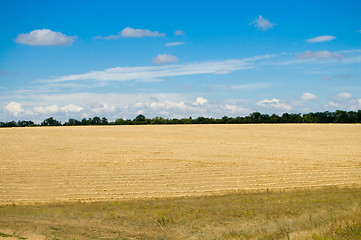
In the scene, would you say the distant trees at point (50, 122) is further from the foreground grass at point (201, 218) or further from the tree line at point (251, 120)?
the foreground grass at point (201, 218)

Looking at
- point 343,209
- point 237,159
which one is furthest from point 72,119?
point 343,209

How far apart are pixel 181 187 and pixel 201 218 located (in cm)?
819

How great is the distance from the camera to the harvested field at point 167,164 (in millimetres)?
23578

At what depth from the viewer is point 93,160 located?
106 feet

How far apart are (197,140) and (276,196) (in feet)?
82.0

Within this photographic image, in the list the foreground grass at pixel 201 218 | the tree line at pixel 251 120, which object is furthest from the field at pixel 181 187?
the tree line at pixel 251 120

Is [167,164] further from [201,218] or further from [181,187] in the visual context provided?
[201,218]

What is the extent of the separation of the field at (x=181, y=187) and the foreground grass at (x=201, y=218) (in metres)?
0.05

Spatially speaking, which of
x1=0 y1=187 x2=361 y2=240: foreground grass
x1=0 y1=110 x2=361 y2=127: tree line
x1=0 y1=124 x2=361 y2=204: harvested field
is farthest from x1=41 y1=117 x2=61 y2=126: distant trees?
x1=0 y1=187 x2=361 y2=240: foreground grass

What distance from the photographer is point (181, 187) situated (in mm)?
23766

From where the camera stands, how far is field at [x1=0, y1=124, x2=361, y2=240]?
45.1 ft

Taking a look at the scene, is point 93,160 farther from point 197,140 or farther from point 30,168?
point 197,140

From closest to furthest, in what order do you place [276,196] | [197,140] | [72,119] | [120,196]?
[276,196], [120,196], [197,140], [72,119]

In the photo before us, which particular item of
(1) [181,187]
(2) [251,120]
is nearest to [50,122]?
(2) [251,120]
